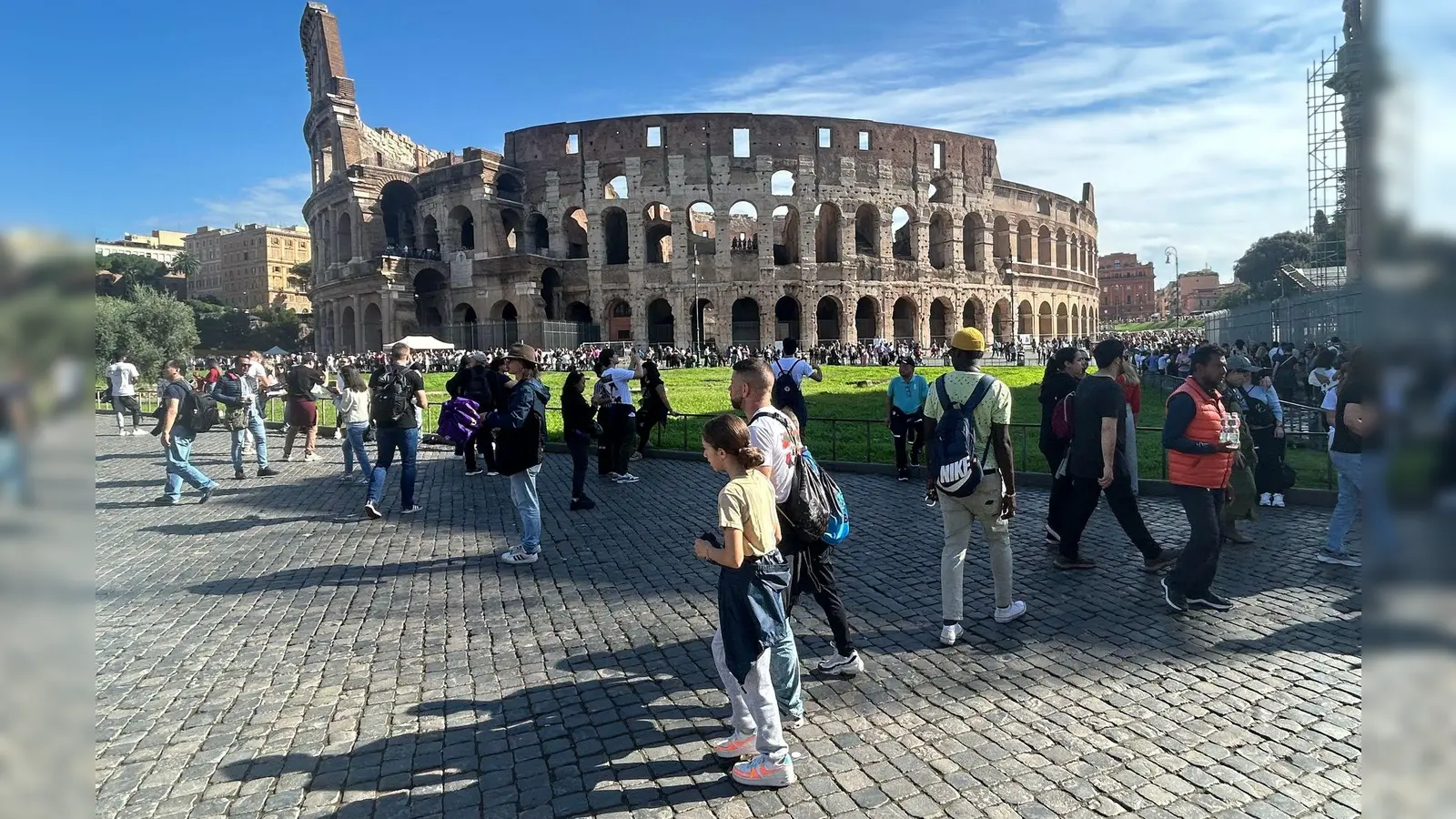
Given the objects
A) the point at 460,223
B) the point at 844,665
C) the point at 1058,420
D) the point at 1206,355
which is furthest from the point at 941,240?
the point at 844,665

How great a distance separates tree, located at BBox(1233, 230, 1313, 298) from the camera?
65.6 meters

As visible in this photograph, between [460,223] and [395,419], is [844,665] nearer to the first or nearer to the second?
[395,419]

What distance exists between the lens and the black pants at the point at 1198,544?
15.7ft

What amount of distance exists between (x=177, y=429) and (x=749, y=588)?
8450mm

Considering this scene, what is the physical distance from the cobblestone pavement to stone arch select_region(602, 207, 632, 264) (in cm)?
3885

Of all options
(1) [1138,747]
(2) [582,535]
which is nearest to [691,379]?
(2) [582,535]

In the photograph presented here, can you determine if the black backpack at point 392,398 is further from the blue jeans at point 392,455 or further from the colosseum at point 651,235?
the colosseum at point 651,235

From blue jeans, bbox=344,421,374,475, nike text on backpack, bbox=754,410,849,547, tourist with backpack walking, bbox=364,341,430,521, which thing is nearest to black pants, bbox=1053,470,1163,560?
nike text on backpack, bbox=754,410,849,547

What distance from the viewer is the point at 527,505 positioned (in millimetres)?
6426

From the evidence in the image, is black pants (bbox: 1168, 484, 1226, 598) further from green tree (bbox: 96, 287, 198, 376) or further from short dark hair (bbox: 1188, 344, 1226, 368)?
green tree (bbox: 96, 287, 198, 376)

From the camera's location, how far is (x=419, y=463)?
1211 centimetres

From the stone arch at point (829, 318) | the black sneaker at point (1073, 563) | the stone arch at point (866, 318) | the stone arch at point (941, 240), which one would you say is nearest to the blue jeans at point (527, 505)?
the black sneaker at point (1073, 563)
